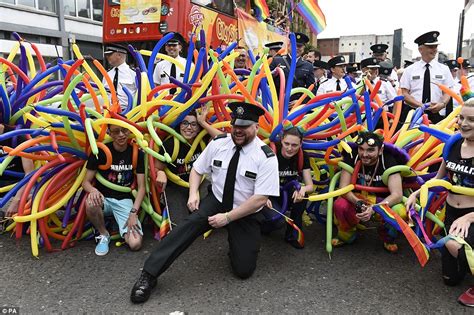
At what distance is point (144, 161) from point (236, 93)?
1.01m

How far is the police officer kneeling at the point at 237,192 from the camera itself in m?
2.80

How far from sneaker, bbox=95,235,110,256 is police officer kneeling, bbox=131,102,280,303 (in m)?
0.75

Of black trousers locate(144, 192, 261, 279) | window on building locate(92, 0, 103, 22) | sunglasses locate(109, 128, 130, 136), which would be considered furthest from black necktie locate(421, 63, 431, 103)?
window on building locate(92, 0, 103, 22)

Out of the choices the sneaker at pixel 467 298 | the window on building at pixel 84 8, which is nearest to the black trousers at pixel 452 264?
the sneaker at pixel 467 298

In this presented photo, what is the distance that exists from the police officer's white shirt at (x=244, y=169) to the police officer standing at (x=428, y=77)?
2.76 m

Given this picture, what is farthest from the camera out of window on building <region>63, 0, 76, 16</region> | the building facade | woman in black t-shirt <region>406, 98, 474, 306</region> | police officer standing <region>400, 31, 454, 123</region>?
window on building <region>63, 0, 76, 16</region>

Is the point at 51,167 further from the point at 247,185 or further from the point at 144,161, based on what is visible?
the point at 247,185

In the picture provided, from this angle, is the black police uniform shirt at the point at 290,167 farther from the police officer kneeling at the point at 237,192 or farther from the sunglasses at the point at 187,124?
the sunglasses at the point at 187,124

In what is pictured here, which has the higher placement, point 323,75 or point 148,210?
point 323,75

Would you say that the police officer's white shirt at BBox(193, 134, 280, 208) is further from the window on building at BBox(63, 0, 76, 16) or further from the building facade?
the window on building at BBox(63, 0, 76, 16)

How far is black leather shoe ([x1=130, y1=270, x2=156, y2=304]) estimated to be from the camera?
257 cm

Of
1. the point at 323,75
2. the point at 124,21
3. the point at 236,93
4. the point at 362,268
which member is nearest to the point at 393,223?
the point at 362,268

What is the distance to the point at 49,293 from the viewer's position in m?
2.68

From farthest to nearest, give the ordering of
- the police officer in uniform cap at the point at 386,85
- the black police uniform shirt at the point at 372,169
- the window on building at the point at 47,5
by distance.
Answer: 1. the window on building at the point at 47,5
2. the police officer in uniform cap at the point at 386,85
3. the black police uniform shirt at the point at 372,169
